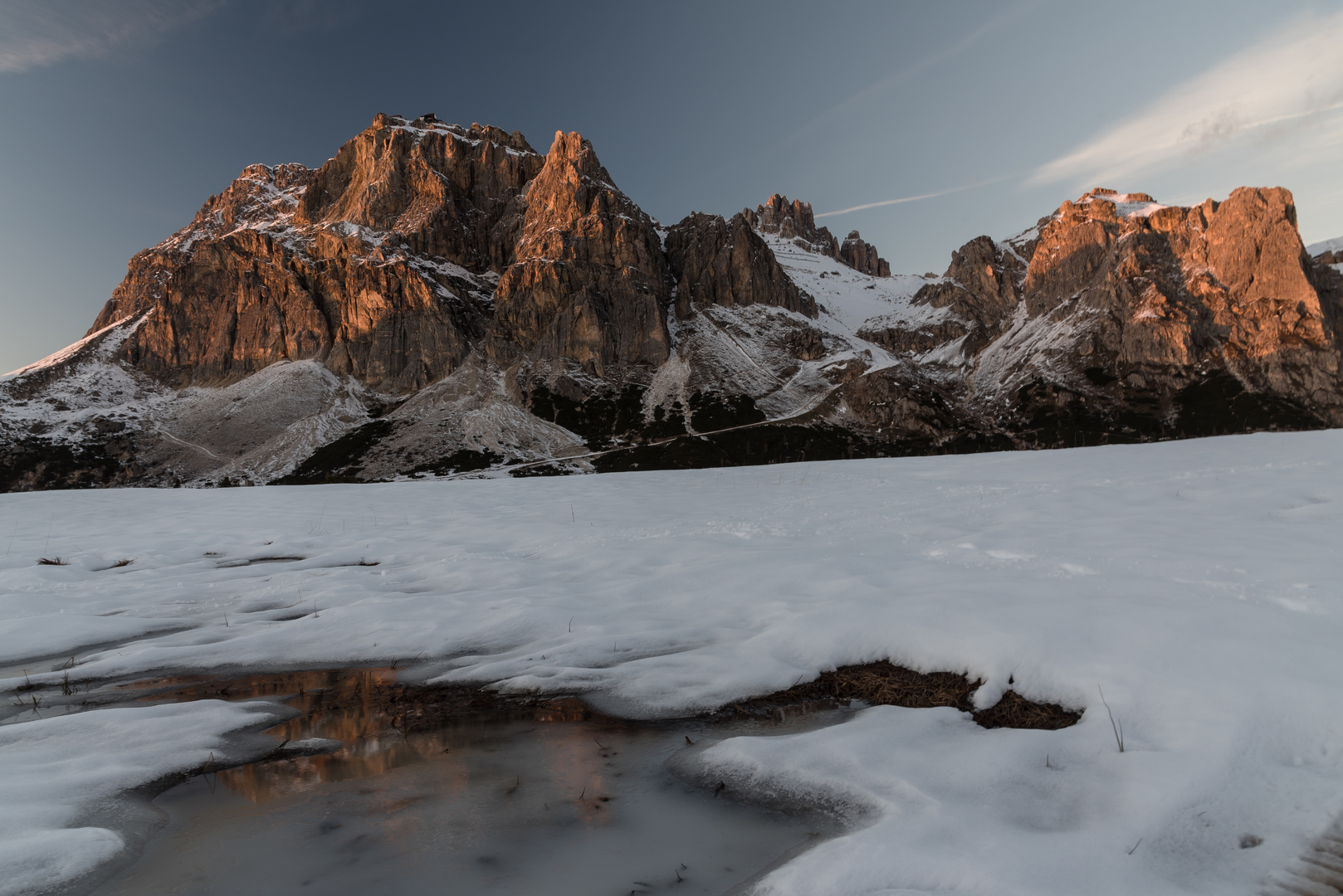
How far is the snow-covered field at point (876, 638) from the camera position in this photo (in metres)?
A: 3.00

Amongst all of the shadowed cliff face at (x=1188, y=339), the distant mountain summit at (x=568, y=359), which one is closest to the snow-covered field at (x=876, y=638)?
the distant mountain summit at (x=568, y=359)

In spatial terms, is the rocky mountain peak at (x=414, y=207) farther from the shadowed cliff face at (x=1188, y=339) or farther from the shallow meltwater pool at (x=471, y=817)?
the shallow meltwater pool at (x=471, y=817)

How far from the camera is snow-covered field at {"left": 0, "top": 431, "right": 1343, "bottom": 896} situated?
Answer: 118 inches

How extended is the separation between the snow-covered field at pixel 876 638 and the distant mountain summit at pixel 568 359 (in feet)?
388

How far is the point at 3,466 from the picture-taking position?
429ft

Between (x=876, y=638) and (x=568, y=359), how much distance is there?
171588 millimetres

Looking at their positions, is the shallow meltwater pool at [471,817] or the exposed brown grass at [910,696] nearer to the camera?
the shallow meltwater pool at [471,817]

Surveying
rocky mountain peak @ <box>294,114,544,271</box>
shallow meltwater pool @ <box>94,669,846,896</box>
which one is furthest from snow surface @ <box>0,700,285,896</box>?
rocky mountain peak @ <box>294,114,544,271</box>

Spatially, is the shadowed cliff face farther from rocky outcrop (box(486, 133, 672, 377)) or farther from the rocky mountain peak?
the rocky mountain peak

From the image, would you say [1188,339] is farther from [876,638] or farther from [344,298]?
[344,298]

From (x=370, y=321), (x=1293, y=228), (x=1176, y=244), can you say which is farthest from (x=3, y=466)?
(x=1293, y=228)

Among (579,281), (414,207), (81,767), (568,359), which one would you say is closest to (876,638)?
(81,767)

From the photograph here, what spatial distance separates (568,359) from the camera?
17212 centimetres

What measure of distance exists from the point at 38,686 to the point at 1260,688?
9.90 meters
